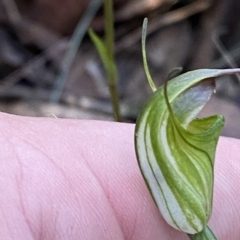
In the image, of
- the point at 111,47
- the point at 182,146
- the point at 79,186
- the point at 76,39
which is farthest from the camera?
the point at 76,39

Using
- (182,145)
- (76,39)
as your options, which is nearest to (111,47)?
(182,145)

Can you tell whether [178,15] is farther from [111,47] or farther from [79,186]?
[79,186]

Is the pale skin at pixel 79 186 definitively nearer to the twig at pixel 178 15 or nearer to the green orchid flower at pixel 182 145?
the green orchid flower at pixel 182 145

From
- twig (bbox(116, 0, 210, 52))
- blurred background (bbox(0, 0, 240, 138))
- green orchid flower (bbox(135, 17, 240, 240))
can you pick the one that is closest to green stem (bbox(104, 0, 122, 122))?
green orchid flower (bbox(135, 17, 240, 240))

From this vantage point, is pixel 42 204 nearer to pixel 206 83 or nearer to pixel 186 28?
pixel 206 83

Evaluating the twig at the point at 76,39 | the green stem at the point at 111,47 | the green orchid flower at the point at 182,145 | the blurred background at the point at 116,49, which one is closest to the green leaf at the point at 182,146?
the green orchid flower at the point at 182,145

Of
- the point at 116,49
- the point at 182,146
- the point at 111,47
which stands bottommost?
the point at 182,146

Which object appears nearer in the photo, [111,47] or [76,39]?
[111,47]

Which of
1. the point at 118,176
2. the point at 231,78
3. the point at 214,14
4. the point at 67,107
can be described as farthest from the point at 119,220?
the point at 214,14
